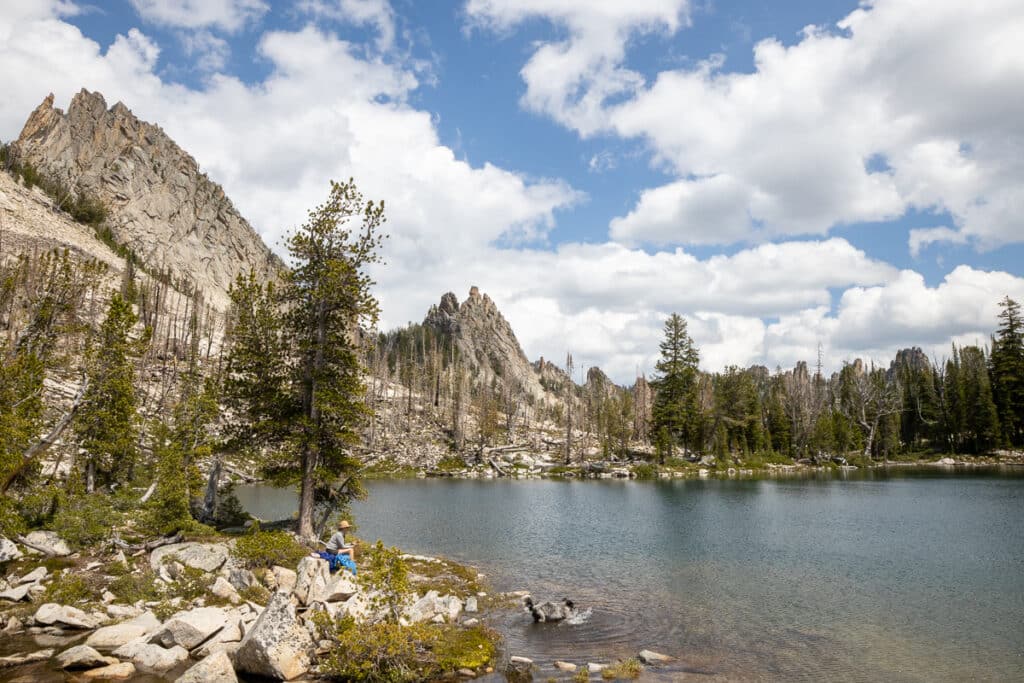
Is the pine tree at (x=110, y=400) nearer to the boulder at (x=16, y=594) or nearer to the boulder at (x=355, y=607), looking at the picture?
the boulder at (x=16, y=594)

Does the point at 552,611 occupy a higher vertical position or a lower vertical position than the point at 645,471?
higher

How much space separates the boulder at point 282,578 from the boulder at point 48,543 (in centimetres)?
719

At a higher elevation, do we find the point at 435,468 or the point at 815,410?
the point at 815,410

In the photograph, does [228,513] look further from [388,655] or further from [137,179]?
[137,179]

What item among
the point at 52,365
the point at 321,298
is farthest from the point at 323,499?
the point at 52,365

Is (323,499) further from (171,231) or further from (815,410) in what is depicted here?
(171,231)

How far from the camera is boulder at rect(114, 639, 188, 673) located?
1399 cm

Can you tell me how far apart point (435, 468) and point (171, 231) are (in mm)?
121304

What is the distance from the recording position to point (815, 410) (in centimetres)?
11862

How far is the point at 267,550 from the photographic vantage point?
69.6ft

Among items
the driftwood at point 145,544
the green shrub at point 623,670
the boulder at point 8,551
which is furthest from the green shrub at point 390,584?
the boulder at point 8,551

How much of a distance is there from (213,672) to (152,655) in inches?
99.5

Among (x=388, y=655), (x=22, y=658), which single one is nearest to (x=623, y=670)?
(x=388, y=655)

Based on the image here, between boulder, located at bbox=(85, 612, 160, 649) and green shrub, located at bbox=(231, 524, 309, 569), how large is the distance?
467 cm
